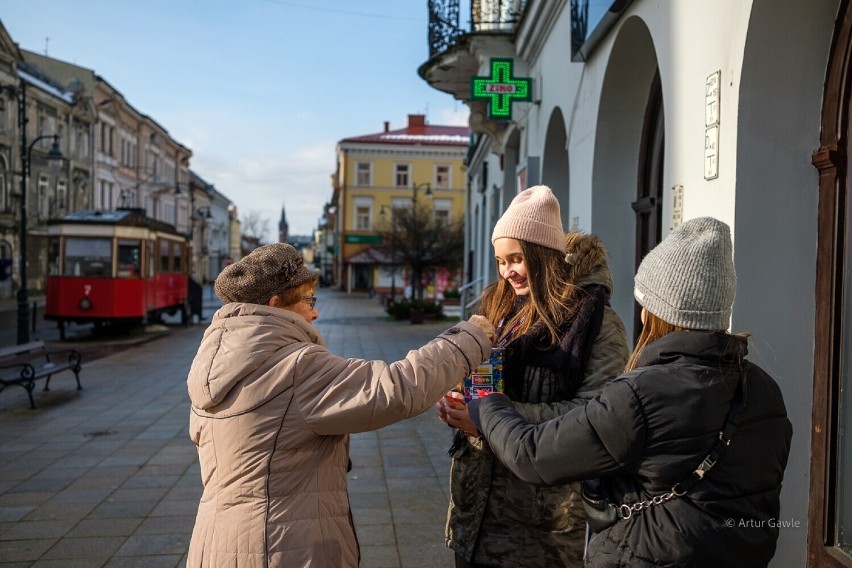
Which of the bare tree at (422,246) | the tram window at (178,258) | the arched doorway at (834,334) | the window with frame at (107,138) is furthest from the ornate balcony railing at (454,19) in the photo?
the window with frame at (107,138)

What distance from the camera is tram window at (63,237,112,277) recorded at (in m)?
20.5

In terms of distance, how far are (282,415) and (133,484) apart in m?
4.85

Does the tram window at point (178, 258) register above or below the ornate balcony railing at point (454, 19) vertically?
below

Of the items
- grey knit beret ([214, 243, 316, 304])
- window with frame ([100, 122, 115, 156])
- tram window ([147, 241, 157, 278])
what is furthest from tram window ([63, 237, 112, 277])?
window with frame ([100, 122, 115, 156])

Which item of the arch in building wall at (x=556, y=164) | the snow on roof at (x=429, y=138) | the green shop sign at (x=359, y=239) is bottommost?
the arch in building wall at (x=556, y=164)

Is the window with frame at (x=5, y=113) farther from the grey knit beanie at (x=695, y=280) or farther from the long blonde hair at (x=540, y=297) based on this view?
the grey knit beanie at (x=695, y=280)

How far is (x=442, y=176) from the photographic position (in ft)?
215

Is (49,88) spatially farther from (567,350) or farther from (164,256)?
(567,350)

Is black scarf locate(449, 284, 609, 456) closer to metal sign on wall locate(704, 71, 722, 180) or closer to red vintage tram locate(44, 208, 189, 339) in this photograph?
metal sign on wall locate(704, 71, 722, 180)

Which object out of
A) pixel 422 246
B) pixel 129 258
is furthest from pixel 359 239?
pixel 129 258

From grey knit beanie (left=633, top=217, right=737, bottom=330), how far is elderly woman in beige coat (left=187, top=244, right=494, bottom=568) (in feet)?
1.98

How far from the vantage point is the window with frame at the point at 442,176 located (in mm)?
65250

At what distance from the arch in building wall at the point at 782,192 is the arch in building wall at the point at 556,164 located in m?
6.60

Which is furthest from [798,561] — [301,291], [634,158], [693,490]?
[634,158]
